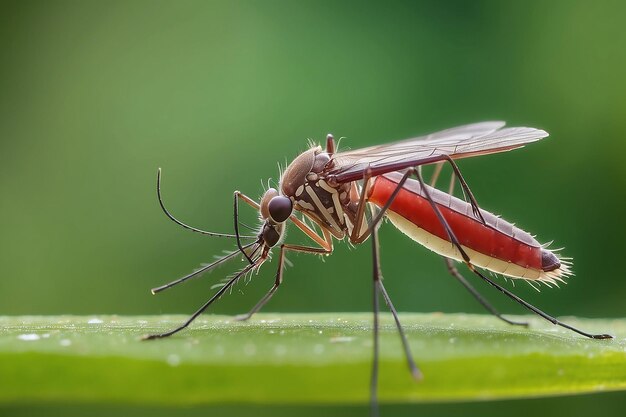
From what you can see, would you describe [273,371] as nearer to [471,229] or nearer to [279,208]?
[279,208]

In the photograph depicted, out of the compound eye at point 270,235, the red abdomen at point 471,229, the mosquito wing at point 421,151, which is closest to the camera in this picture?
the mosquito wing at point 421,151

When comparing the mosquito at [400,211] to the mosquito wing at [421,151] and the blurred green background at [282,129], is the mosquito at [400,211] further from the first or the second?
the blurred green background at [282,129]

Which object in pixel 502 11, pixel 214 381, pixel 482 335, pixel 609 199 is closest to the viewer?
pixel 214 381

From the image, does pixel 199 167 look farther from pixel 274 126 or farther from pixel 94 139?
pixel 94 139

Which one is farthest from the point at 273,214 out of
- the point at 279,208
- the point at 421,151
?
the point at 421,151

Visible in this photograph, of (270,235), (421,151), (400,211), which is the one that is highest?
(421,151)

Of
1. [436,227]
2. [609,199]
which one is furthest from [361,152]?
[609,199]

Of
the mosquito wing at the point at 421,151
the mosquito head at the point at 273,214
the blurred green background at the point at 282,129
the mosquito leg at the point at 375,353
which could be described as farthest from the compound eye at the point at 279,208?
the blurred green background at the point at 282,129
